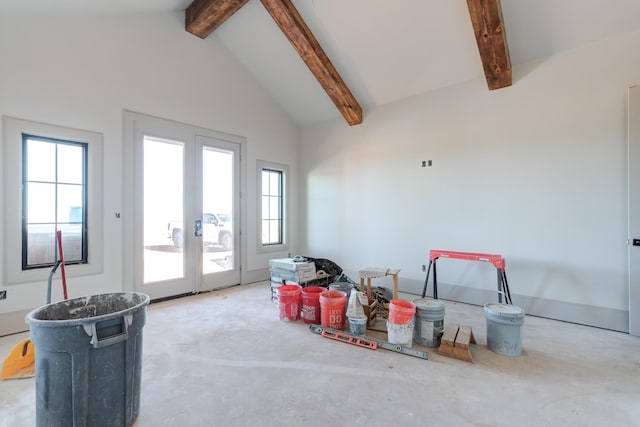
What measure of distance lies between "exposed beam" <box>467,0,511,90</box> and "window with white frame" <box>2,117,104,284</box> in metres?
4.52

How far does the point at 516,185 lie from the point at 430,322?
2216 mm

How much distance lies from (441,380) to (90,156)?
14.3 feet

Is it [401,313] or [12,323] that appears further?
[12,323]

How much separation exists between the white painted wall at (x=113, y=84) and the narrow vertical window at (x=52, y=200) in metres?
0.21

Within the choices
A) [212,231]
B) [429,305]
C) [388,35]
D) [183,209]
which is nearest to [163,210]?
[183,209]

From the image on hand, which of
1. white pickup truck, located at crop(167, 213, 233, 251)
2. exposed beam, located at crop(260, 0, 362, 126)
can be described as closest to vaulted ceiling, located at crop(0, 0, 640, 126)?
exposed beam, located at crop(260, 0, 362, 126)

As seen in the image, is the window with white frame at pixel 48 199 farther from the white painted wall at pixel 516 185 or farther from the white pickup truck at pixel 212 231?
the white painted wall at pixel 516 185

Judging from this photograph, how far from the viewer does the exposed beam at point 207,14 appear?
12.6ft

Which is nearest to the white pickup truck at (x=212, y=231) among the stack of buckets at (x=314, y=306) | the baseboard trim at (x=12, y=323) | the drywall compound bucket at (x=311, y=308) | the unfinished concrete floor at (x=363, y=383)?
the unfinished concrete floor at (x=363, y=383)

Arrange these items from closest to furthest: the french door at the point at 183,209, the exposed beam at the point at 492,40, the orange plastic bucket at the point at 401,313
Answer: the orange plastic bucket at the point at 401,313 < the exposed beam at the point at 492,40 < the french door at the point at 183,209

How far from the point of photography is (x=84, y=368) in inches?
57.8

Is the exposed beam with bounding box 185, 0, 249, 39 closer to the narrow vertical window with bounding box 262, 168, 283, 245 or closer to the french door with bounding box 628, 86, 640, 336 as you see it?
the narrow vertical window with bounding box 262, 168, 283, 245

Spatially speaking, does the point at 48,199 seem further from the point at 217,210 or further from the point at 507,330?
the point at 507,330

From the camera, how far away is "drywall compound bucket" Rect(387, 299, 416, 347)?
8.84 feet
